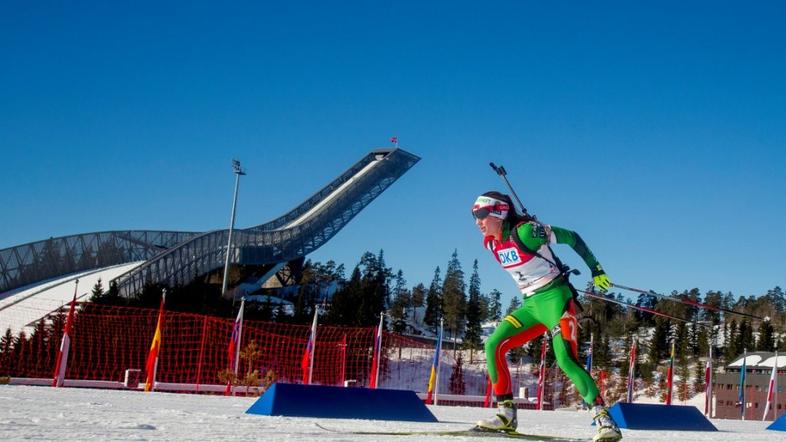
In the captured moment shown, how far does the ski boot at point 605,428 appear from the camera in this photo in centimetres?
397

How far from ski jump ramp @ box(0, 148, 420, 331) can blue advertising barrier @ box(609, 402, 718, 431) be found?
30502 millimetres

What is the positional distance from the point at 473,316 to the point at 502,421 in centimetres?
7830

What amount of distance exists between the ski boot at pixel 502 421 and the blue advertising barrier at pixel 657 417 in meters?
1.53

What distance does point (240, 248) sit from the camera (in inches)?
1967

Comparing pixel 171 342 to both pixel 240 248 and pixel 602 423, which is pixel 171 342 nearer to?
pixel 240 248

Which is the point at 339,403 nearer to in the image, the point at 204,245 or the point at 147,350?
the point at 147,350

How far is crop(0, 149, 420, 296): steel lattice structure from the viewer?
4194 cm

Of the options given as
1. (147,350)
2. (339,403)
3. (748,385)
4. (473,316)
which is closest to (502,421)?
(339,403)

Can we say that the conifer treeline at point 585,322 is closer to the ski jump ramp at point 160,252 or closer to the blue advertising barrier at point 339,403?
the ski jump ramp at point 160,252

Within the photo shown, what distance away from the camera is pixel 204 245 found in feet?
151

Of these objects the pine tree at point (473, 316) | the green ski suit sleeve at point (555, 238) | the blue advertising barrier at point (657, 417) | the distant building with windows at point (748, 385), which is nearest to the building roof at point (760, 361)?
the distant building with windows at point (748, 385)

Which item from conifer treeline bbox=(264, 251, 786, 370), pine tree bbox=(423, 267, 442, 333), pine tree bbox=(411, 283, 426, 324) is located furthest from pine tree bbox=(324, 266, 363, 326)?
pine tree bbox=(411, 283, 426, 324)

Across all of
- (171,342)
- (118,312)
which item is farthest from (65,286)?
(171,342)

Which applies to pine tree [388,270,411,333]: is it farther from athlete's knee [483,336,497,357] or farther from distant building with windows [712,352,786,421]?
athlete's knee [483,336,497,357]
